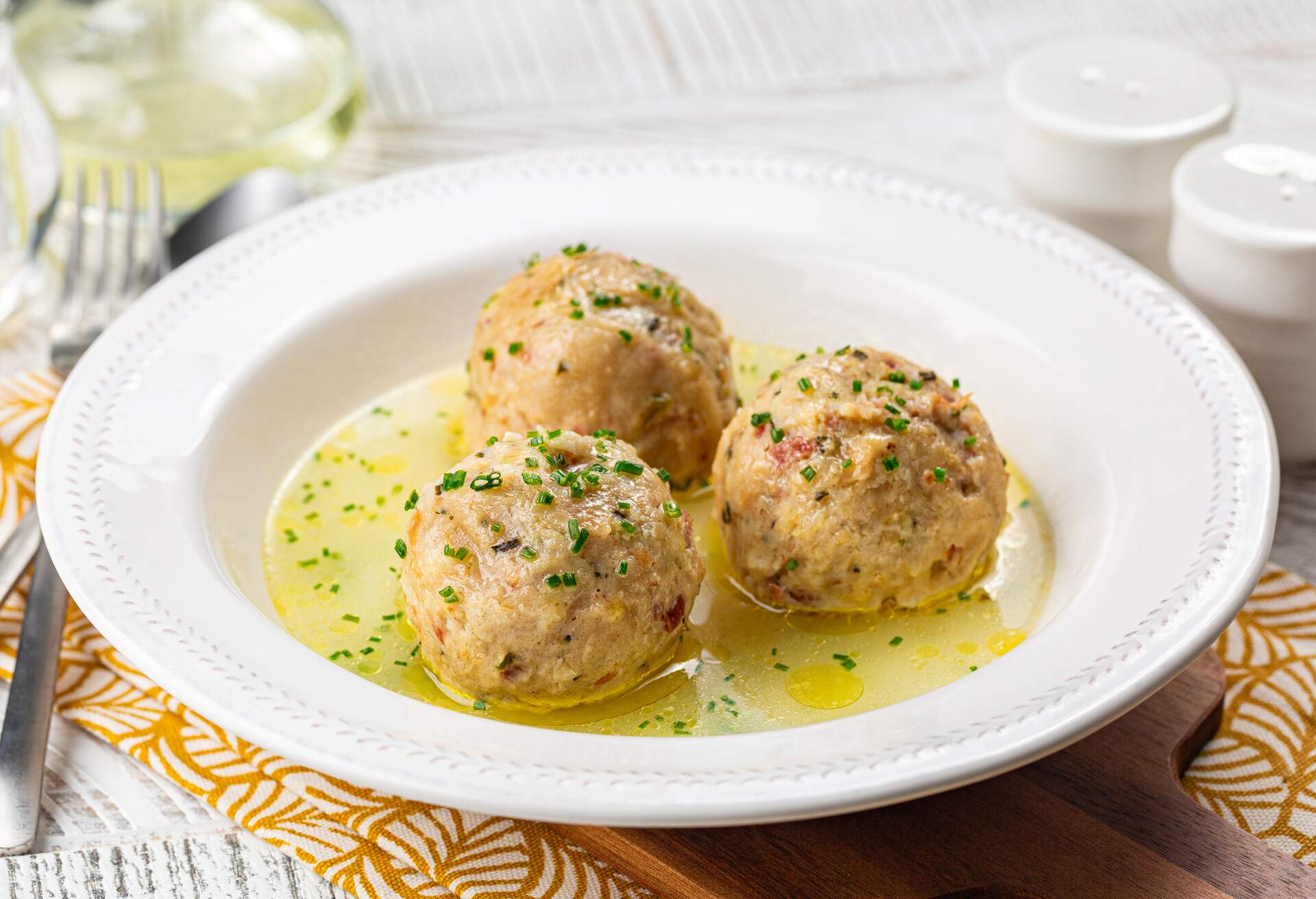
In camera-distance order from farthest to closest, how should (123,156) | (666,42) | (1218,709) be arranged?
(666,42)
(123,156)
(1218,709)

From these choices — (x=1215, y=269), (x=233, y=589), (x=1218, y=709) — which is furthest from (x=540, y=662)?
(x=1215, y=269)

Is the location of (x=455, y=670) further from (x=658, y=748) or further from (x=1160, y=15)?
(x=1160, y=15)

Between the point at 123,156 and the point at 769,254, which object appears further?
the point at 123,156

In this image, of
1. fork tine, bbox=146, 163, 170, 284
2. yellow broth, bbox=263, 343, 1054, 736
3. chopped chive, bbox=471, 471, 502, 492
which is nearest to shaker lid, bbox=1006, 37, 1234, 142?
yellow broth, bbox=263, 343, 1054, 736

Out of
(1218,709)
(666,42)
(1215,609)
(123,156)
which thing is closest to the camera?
(1215,609)

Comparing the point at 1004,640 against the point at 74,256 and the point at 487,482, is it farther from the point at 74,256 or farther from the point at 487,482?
the point at 74,256

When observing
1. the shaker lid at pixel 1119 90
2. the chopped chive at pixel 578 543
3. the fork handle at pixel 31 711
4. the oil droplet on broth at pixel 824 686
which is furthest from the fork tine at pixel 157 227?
the shaker lid at pixel 1119 90
